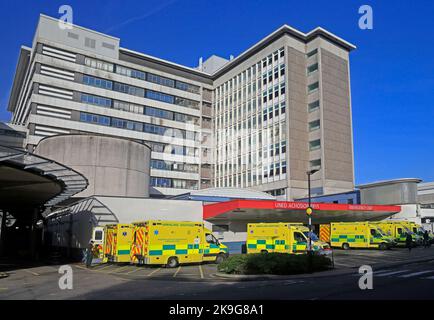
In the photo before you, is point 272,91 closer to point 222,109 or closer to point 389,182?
point 222,109

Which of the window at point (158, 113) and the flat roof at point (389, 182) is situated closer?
the flat roof at point (389, 182)

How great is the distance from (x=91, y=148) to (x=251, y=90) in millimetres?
42108

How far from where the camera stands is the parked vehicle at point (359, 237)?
35.2m

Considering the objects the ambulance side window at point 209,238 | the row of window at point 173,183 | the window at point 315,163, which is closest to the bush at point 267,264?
the ambulance side window at point 209,238

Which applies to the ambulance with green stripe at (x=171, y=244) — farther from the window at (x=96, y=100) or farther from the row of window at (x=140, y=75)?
the row of window at (x=140, y=75)

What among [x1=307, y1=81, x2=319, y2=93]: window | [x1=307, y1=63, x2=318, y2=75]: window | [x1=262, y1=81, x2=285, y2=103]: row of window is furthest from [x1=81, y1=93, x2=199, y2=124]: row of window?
[x1=307, y1=63, x2=318, y2=75]: window

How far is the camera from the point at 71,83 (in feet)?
219

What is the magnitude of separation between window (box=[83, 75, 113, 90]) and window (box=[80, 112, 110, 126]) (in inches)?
216

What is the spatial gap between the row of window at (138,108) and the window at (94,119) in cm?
219

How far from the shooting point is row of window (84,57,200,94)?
233ft

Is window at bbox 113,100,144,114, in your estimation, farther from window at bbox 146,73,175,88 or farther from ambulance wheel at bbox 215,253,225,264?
ambulance wheel at bbox 215,253,225,264

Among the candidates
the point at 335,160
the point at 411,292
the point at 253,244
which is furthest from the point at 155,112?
Answer: the point at 411,292

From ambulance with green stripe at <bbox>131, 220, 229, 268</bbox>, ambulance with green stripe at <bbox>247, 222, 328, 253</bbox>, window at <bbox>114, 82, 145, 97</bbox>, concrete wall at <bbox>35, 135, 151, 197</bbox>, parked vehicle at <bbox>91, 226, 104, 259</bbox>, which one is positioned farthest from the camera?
window at <bbox>114, 82, 145, 97</bbox>

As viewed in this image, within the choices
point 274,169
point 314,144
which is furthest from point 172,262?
point 314,144
